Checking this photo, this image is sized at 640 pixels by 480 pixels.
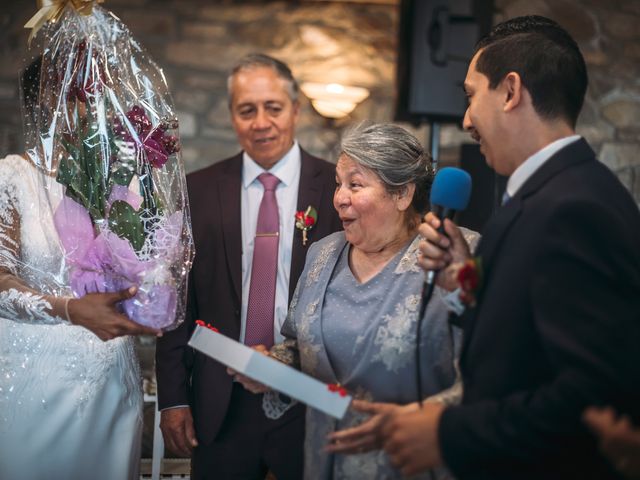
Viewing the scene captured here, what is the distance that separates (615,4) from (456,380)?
408cm

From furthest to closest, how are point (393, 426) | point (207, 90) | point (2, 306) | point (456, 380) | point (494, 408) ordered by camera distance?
point (207, 90) < point (2, 306) < point (456, 380) < point (393, 426) < point (494, 408)

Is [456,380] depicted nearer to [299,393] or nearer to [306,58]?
[299,393]

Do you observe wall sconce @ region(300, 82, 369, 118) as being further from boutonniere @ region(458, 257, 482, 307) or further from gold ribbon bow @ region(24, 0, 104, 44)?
boutonniere @ region(458, 257, 482, 307)

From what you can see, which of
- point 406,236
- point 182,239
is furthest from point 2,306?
point 406,236

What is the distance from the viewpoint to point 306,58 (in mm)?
5016

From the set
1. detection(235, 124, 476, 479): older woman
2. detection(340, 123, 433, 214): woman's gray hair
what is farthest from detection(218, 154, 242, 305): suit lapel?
detection(340, 123, 433, 214): woman's gray hair

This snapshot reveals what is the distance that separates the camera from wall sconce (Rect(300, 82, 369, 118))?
4.82 m

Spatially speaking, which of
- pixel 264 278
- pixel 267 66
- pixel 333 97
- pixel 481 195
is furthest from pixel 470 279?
pixel 333 97

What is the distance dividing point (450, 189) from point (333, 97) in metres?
3.16

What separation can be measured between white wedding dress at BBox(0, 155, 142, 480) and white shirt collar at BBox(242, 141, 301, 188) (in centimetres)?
85

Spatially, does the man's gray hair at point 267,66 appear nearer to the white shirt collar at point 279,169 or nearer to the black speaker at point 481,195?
the white shirt collar at point 279,169

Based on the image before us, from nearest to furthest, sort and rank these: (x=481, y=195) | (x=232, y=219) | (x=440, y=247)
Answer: (x=440, y=247) → (x=232, y=219) → (x=481, y=195)

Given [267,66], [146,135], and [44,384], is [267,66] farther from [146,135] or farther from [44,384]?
[44,384]

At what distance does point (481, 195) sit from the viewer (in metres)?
4.21
